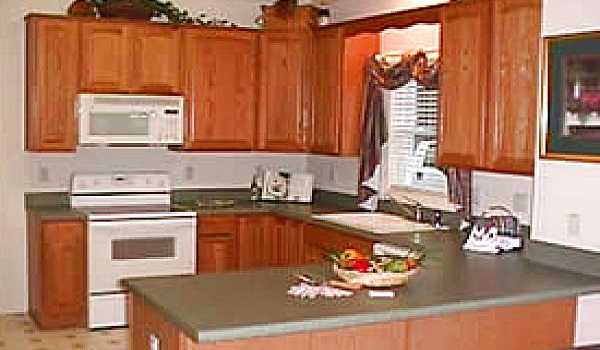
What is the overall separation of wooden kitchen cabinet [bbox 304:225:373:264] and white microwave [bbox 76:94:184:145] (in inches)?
52.0

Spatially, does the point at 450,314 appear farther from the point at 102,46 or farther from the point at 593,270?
the point at 102,46

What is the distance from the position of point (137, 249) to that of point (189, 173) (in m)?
1.04

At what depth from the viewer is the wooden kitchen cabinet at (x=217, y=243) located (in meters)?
5.81

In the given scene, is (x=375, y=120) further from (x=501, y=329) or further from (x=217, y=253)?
(x=501, y=329)

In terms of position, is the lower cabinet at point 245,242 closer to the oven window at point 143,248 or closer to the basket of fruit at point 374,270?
the oven window at point 143,248

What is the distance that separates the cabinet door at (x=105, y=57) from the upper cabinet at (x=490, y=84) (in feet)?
8.24

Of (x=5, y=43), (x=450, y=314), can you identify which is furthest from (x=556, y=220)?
(x=5, y=43)

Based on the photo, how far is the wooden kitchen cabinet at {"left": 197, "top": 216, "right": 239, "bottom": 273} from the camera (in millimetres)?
5809

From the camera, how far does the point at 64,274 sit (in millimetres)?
5477

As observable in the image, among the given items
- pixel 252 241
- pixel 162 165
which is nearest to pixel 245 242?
pixel 252 241

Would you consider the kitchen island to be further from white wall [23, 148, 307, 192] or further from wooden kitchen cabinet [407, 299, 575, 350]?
white wall [23, 148, 307, 192]

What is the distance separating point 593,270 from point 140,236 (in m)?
3.27

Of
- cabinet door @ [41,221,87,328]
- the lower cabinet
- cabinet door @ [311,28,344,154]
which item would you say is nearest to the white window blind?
cabinet door @ [311,28,344,154]

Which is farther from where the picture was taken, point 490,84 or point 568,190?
point 490,84
